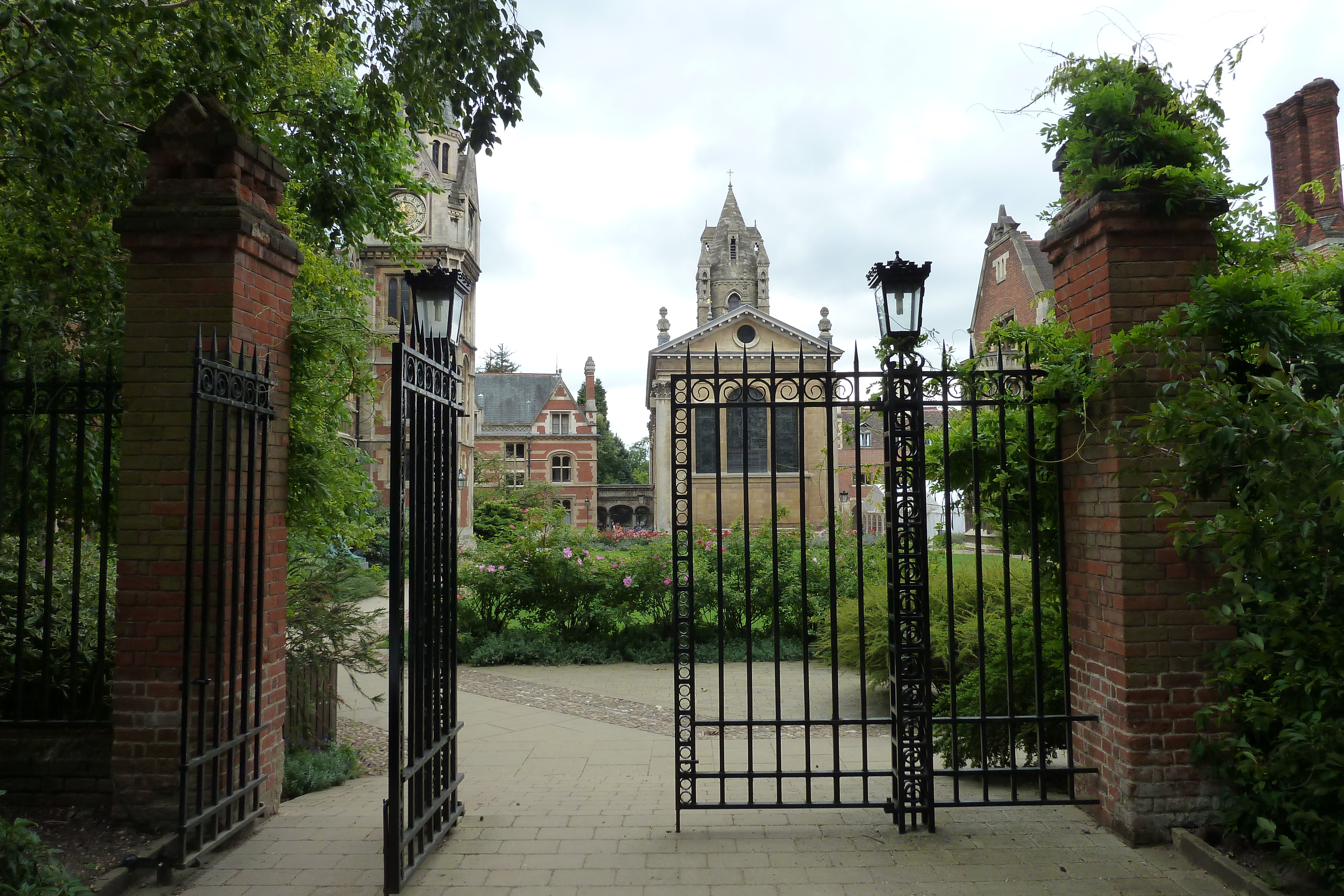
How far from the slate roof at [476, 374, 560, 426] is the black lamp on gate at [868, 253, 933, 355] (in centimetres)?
5041

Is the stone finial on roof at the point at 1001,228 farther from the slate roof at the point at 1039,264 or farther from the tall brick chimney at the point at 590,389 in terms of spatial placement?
the tall brick chimney at the point at 590,389

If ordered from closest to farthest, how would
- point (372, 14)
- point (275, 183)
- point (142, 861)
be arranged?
point (142, 861) < point (275, 183) < point (372, 14)

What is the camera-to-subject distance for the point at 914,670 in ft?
15.0

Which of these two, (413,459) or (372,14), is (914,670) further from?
(372,14)

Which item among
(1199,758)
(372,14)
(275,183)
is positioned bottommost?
(1199,758)

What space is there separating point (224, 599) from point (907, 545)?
3514mm

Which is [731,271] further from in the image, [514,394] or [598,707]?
[598,707]

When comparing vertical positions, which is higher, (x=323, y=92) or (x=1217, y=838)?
(x=323, y=92)

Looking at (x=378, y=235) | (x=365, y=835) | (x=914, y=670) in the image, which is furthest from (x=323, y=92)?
(x=914, y=670)

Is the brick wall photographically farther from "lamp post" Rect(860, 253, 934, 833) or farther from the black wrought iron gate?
"lamp post" Rect(860, 253, 934, 833)

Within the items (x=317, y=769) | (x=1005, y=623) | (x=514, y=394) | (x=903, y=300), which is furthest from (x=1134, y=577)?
(x=514, y=394)

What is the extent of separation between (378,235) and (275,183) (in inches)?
89.8

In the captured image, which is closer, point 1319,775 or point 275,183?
point 1319,775

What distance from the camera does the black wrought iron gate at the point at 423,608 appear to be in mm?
3680
